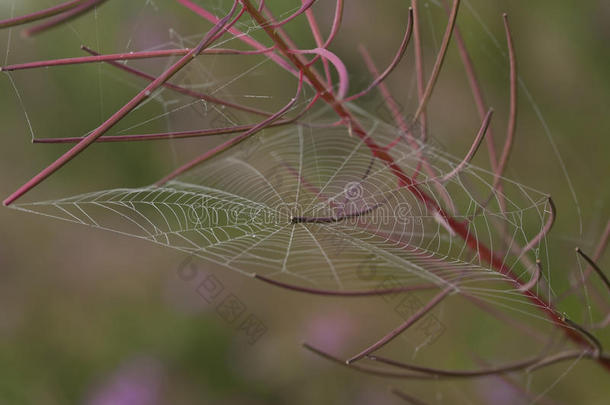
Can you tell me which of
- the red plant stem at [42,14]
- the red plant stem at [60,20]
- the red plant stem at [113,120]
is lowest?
the red plant stem at [113,120]

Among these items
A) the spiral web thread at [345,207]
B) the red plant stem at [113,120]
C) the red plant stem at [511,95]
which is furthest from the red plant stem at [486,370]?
the red plant stem at [113,120]

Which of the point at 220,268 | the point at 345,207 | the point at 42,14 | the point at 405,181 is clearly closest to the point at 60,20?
the point at 42,14

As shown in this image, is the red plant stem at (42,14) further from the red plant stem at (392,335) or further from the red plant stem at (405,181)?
the red plant stem at (392,335)

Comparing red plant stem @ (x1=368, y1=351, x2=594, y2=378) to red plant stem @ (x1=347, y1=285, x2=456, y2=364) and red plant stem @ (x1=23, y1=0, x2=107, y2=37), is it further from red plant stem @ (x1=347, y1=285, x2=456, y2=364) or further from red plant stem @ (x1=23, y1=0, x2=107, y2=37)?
red plant stem @ (x1=23, y1=0, x2=107, y2=37)

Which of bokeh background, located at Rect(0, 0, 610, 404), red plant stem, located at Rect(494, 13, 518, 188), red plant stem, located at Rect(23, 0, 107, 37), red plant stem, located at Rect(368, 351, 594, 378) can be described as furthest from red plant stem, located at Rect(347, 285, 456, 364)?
bokeh background, located at Rect(0, 0, 610, 404)

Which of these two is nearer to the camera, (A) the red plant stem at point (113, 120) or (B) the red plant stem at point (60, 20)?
(B) the red plant stem at point (60, 20)

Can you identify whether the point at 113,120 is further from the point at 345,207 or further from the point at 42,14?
the point at 345,207
